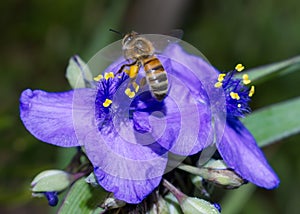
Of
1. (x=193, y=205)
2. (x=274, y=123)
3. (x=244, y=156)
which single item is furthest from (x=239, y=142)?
(x=274, y=123)

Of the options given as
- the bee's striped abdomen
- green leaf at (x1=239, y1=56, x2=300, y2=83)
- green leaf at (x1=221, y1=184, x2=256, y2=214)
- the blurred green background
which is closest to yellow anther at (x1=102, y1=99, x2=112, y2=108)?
the bee's striped abdomen

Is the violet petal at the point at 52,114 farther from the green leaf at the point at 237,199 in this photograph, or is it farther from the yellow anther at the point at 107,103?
the green leaf at the point at 237,199

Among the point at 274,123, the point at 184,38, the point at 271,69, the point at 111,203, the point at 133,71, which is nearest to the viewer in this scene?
the point at 111,203

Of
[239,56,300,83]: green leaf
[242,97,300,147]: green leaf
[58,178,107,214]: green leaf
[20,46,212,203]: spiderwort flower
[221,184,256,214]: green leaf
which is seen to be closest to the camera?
[20,46,212,203]: spiderwort flower

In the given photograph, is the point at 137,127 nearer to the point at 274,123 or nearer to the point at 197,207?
the point at 197,207

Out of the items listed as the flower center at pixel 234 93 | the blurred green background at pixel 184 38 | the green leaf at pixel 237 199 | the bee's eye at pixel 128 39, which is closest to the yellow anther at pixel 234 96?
the flower center at pixel 234 93

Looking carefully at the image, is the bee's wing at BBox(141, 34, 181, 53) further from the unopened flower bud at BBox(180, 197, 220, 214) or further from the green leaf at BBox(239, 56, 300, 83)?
the unopened flower bud at BBox(180, 197, 220, 214)
